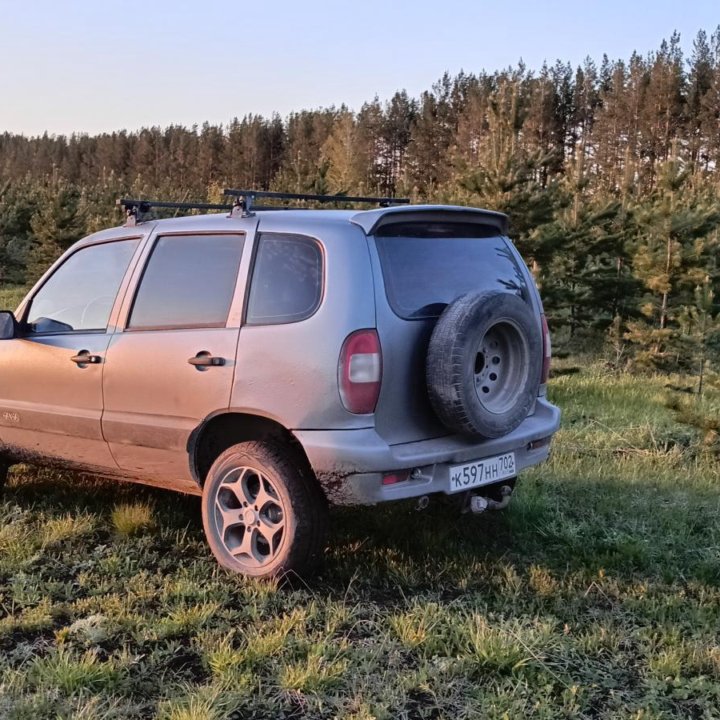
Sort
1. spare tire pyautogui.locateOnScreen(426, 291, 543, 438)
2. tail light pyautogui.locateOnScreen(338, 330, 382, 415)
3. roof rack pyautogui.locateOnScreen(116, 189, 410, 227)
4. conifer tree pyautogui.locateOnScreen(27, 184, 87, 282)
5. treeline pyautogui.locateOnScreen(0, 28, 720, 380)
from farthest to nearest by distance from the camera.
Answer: conifer tree pyautogui.locateOnScreen(27, 184, 87, 282) < treeline pyautogui.locateOnScreen(0, 28, 720, 380) < roof rack pyautogui.locateOnScreen(116, 189, 410, 227) < spare tire pyautogui.locateOnScreen(426, 291, 543, 438) < tail light pyautogui.locateOnScreen(338, 330, 382, 415)

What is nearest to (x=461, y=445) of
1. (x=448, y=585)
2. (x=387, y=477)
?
(x=387, y=477)

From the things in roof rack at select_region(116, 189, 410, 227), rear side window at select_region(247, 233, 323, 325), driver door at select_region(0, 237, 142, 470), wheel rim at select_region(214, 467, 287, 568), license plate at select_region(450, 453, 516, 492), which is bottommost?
wheel rim at select_region(214, 467, 287, 568)

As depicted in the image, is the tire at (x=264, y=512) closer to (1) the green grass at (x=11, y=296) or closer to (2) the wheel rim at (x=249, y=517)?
(2) the wheel rim at (x=249, y=517)

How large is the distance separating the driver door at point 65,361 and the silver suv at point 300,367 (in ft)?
0.06

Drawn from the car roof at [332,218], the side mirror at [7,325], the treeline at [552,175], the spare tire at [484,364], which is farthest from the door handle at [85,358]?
the treeline at [552,175]

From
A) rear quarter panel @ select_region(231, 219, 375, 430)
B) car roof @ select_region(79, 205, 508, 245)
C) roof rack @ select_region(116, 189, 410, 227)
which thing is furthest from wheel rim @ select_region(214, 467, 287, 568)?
roof rack @ select_region(116, 189, 410, 227)

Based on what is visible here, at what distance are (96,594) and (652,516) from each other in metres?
3.20

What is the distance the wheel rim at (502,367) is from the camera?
355cm

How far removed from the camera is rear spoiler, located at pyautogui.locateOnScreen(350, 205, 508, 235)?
343 cm

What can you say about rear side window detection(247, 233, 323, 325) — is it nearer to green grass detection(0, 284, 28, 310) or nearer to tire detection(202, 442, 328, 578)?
tire detection(202, 442, 328, 578)

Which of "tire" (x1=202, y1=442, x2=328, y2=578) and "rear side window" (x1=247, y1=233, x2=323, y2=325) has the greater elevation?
"rear side window" (x1=247, y1=233, x2=323, y2=325)

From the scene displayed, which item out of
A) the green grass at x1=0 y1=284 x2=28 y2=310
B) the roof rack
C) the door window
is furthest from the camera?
the green grass at x1=0 y1=284 x2=28 y2=310

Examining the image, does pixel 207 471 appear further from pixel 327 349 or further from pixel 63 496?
pixel 63 496

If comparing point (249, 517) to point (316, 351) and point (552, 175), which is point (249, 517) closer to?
point (316, 351)
